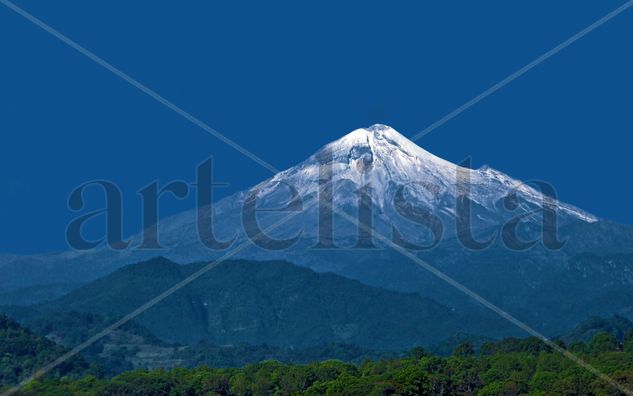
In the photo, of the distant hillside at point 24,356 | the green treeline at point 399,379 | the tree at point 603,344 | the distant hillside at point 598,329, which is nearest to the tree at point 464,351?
the green treeline at point 399,379

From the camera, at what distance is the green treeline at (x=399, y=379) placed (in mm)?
99375

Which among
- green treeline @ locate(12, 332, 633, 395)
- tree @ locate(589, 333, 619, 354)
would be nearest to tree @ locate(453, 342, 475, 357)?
green treeline @ locate(12, 332, 633, 395)

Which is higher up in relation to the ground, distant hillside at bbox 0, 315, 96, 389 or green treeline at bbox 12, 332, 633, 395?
distant hillside at bbox 0, 315, 96, 389

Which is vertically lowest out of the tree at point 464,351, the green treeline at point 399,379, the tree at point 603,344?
the green treeline at point 399,379

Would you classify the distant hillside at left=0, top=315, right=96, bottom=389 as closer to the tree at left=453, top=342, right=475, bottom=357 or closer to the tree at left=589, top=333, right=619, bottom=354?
the tree at left=453, top=342, right=475, bottom=357

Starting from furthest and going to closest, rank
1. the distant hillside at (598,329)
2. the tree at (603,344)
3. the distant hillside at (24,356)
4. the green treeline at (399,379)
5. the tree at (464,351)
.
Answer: the distant hillside at (598,329)
the tree at (464,351)
the distant hillside at (24,356)
the tree at (603,344)
the green treeline at (399,379)

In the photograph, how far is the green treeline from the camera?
9938 centimetres

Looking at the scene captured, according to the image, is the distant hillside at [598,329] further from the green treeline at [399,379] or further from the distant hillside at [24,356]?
the distant hillside at [24,356]

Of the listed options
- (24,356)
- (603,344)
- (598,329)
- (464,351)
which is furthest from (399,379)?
(598,329)

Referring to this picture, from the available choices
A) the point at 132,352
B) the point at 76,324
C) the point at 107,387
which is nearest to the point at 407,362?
the point at 107,387

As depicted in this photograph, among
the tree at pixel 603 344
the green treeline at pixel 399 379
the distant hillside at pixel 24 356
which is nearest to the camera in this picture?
the green treeline at pixel 399 379

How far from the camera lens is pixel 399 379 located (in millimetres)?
101000

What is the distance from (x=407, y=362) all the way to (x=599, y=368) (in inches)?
578

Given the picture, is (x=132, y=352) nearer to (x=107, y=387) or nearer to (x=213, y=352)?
(x=213, y=352)
